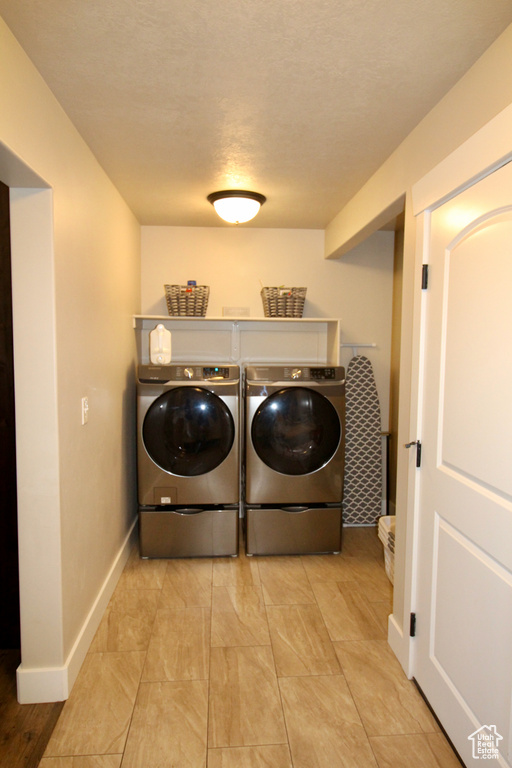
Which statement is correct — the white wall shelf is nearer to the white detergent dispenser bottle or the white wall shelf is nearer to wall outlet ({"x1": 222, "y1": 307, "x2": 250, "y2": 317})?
wall outlet ({"x1": 222, "y1": 307, "x2": 250, "y2": 317})

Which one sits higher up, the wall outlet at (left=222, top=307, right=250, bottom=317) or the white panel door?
the wall outlet at (left=222, top=307, right=250, bottom=317)

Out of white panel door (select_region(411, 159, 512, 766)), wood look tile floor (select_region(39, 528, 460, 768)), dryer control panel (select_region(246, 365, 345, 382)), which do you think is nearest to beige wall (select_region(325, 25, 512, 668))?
white panel door (select_region(411, 159, 512, 766))

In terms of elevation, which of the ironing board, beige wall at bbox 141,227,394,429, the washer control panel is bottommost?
the ironing board

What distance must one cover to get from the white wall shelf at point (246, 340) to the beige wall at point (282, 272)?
0.38 feet

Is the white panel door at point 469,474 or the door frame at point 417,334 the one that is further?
the door frame at point 417,334

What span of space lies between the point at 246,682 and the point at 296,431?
4.94 ft

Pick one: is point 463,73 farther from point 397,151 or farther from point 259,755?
point 259,755

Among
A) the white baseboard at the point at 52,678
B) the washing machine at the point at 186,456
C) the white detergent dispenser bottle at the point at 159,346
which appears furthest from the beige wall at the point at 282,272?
the white baseboard at the point at 52,678

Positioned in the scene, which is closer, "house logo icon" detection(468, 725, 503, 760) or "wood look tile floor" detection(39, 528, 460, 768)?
"house logo icon" detection(468, 725, 503, 760)

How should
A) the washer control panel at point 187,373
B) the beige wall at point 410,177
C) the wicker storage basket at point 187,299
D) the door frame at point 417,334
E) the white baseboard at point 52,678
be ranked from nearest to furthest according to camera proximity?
the beige wall at point 410,177 → the door frame at point 417,334 → the white baseboard at point 52,678 → the washer control panel at point 187,373 → the wicker storage basket at point 187,299

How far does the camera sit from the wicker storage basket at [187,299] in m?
3.43

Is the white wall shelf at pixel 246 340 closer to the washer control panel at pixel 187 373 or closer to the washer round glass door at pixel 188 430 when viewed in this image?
the washer control panel at pixel 187 373

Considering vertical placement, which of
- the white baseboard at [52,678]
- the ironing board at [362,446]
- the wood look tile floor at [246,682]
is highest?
the ironing board at [362,446]

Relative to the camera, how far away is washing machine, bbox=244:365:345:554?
316cm
